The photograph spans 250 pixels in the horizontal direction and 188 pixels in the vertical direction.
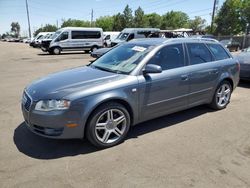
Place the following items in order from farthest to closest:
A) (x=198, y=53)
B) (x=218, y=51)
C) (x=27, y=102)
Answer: (x=218, y=51) < (x=198, y=53) < (x=27, y=102)

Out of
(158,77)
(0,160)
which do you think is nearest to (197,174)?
(158,77)

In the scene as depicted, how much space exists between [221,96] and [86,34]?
19.5 m

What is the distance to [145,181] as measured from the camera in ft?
10.2

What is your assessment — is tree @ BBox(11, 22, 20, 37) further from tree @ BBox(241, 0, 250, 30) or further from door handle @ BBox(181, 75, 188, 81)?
door handle @ BBox(181, 75, 188, 81)

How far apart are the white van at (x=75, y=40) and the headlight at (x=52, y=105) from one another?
19609mm

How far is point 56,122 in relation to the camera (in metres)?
3.56

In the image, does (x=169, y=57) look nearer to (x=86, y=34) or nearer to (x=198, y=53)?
(x=198, y=53)

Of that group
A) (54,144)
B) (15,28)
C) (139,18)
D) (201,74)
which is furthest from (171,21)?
(15,28)

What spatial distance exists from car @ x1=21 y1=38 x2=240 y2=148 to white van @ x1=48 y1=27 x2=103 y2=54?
18321 millimetres

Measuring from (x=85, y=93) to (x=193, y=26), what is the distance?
273 feet

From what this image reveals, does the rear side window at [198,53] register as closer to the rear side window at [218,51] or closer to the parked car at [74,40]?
the rear side window at [218,51]

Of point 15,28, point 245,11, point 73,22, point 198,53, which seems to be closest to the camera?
point 198,53

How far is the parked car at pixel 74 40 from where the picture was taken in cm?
2244

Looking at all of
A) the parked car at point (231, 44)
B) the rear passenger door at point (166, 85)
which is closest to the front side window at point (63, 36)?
the parked car at point (231, 44)
